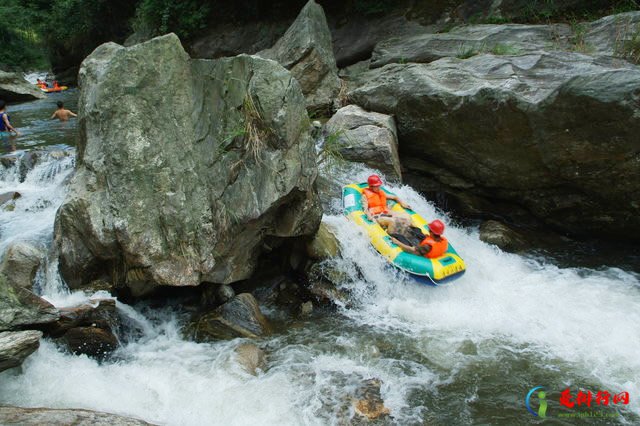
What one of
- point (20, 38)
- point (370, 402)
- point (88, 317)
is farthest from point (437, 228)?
point (20, 38)

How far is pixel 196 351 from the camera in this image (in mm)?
4480

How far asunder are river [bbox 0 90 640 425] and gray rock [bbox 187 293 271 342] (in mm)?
123

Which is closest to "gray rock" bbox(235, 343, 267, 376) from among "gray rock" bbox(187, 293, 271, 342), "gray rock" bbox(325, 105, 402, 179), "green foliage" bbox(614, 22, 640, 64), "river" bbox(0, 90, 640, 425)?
"river" bbox(0, 90, 640, 425)

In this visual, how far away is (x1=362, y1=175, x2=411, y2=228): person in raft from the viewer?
20.4ft

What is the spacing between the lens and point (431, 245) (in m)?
5.66

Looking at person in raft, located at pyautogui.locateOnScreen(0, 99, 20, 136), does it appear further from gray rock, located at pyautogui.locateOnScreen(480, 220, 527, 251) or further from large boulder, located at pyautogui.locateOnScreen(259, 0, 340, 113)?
gray rock, located at pyautogui.locateOnScreen(480, 220, 527, 251)

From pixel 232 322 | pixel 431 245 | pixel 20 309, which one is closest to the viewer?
pixel 20 309

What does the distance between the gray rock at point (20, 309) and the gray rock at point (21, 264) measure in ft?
2.89

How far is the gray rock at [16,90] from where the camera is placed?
15.5m

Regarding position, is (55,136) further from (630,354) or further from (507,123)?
(630,354)

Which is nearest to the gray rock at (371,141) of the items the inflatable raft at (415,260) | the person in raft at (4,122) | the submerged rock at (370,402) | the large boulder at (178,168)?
the inflatable raft at (415,260)

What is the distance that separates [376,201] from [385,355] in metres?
2.58

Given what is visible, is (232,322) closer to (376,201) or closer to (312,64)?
(376,201)

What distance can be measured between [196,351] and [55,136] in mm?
7561
